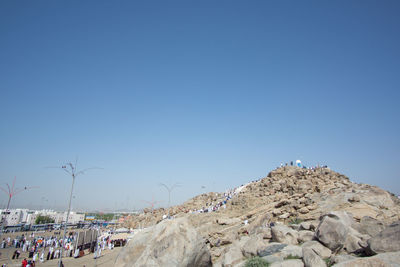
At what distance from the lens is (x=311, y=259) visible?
9750mm

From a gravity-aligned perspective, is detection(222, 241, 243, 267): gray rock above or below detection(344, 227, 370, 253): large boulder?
below

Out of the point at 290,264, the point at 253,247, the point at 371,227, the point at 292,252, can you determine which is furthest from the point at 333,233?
the point at 253,247

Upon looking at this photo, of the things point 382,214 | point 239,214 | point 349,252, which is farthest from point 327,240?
point 239,214

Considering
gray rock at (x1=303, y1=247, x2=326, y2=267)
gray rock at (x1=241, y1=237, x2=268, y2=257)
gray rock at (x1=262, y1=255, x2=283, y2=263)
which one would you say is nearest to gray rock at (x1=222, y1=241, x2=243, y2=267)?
gray rock at (x1=241, y1=237, x2=268, y2=257)

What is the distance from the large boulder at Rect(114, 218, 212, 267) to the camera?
9084mm

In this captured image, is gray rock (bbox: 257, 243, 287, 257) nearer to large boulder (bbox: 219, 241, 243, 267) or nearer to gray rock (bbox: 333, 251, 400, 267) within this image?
large boulder (bbox: 219, 241, 243, 267)

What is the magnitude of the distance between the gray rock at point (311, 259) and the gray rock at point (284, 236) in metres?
3.86

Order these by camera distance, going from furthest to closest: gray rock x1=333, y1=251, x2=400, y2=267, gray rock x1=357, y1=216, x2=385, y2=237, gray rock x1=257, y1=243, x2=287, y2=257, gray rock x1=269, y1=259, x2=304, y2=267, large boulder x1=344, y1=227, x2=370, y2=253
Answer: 1. gray rock x1=357, y1=216, x2=385, y2=237
2. gray rock x1=257, y1=243, x2=287, y2=257
3. large boulder x1=344, y1=227, x2=370, y2=253
4. gray rock x1=269, y1=259, x2=304, y2=267
5. gray rock x1=333, y1=251, x2=400, y2=267

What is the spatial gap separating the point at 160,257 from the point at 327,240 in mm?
8236

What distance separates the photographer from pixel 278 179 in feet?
144

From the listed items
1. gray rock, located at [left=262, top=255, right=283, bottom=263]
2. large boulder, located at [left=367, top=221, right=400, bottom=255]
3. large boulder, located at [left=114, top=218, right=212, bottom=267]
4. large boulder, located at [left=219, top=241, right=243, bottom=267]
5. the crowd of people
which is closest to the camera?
large boulder, located at [left=367, top=221, right=400, bottom=255]

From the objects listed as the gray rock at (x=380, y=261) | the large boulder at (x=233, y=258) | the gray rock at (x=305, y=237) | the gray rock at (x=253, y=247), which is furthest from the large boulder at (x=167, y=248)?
the gray rock at (x=305, y=237)

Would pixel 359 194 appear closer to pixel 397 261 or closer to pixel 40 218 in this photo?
pixel 397 261

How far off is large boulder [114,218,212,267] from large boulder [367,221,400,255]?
22.4ft
